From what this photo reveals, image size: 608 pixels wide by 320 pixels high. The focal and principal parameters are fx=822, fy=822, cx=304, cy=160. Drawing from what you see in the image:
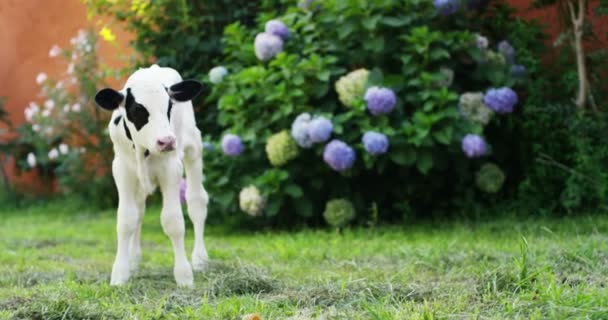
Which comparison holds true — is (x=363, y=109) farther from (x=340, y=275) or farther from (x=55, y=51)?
(x=55, y=51)

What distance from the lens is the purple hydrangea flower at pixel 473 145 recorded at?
19.6 ft

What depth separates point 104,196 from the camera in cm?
881

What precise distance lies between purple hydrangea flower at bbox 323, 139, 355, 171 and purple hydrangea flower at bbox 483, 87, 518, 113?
1.13 m

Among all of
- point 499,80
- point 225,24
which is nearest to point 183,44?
point 225,24

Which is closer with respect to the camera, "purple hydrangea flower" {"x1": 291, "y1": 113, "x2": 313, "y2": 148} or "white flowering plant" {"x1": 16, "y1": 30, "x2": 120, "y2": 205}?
"purple hydrangea flower" {"x1": 291, "y1": 113, "x2": 313, "y2": 148}

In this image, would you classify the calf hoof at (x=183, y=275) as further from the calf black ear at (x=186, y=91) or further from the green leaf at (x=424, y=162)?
the green leaf at (x=424, y=162)

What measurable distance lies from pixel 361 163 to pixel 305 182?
0.56 metres

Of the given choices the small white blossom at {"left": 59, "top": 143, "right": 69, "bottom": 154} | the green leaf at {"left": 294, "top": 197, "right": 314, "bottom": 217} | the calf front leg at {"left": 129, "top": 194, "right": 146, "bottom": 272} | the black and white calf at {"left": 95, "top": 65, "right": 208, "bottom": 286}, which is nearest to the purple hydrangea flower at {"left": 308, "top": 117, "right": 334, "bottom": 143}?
the green leaf at {"left": 294, "top": 197, "right": 314, "bottom": 217}

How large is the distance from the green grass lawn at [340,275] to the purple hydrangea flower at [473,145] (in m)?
0.53

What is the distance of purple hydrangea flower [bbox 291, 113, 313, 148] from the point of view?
6082mm

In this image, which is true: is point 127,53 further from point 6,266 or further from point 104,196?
point 6,266

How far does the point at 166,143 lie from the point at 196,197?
0.99 metres

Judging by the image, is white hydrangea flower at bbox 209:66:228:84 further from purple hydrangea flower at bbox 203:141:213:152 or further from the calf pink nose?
the calf pink nose

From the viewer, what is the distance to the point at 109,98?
142 inches
